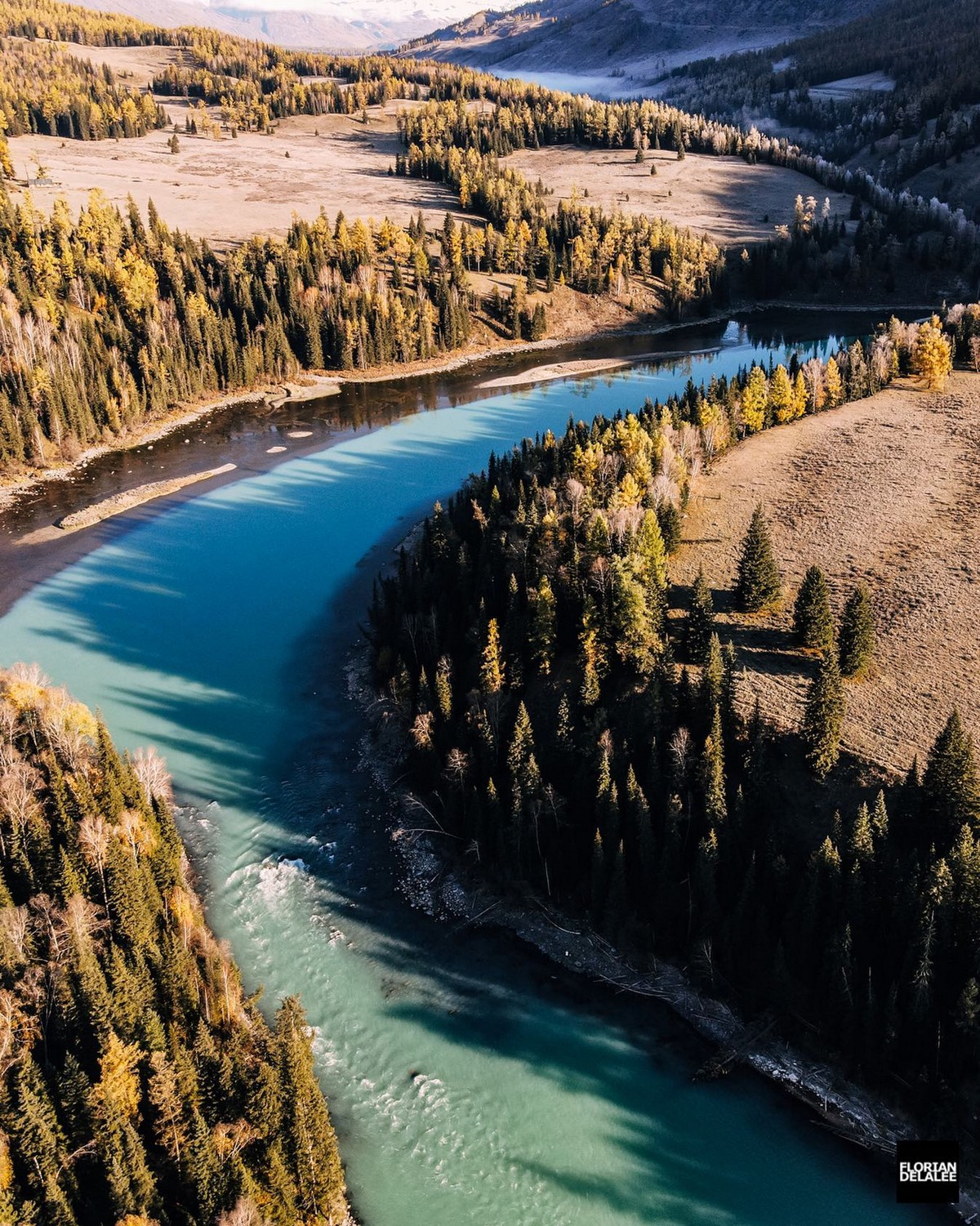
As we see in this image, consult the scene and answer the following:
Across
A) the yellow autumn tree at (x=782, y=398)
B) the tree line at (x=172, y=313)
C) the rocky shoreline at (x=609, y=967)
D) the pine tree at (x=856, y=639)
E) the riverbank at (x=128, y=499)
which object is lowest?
the rocky shoreline at (x=609, y=967)

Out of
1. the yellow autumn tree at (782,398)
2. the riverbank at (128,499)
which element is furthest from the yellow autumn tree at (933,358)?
the riverbank at (128,499)

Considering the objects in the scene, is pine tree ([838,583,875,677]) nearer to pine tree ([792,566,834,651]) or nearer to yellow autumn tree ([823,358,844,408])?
pine tree ([792,566,834,651])

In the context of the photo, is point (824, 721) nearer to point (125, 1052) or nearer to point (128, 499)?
point (125, 1052)

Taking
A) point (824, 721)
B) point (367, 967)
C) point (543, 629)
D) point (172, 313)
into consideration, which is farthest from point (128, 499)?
point (824, 721)

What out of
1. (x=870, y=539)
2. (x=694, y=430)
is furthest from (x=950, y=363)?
(x=870, y=539)

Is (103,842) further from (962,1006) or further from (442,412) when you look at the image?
(442,412)

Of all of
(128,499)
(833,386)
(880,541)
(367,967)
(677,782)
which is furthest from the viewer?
(833,386)

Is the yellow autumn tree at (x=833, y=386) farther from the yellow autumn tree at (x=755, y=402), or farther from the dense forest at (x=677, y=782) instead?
the dense forest at (x=677, y=782)
